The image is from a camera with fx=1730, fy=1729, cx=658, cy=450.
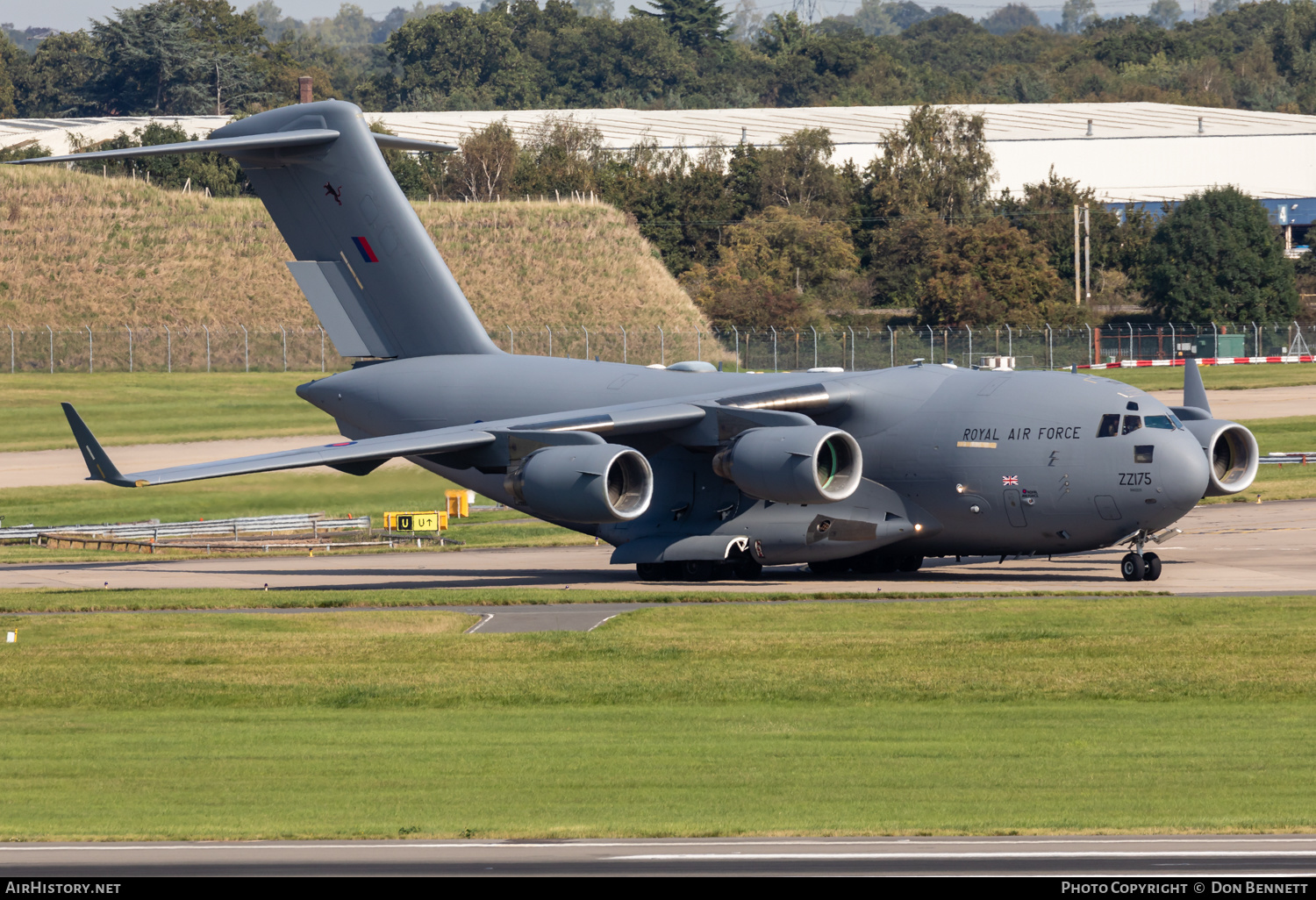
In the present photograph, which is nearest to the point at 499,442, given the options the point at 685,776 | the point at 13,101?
the point at 685,776

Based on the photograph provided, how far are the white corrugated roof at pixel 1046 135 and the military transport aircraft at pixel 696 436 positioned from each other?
8801cm

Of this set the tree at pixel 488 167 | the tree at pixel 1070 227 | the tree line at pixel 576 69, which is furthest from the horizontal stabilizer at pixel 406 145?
the tree line at pixel 576 69

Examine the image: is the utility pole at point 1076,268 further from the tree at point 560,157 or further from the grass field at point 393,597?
the grass field at point 393,597

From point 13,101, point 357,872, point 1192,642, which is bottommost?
point 1192,642

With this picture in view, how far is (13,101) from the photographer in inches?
6176

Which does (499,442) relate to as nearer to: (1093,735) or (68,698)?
(68,698)

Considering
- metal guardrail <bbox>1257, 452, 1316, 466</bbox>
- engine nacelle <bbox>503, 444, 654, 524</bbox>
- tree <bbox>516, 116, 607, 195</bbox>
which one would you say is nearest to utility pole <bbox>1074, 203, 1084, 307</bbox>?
tree <bbox>516, 116, 607, 195</bbox>

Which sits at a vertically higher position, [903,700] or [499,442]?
[499,442]

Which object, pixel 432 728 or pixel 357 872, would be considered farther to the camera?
pixel 432 728

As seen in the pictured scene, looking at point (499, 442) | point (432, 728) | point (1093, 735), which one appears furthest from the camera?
point (499, 442)

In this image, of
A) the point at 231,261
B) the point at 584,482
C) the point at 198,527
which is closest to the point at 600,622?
the point at 584,482

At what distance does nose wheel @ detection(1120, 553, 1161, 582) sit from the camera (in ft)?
89.1

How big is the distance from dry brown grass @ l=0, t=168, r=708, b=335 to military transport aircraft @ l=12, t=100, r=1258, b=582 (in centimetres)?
5368
